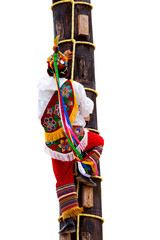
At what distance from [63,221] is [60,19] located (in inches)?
86.3

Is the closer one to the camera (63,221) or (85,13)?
(63,221)

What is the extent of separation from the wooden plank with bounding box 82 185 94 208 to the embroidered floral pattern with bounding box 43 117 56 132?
2.22 ft

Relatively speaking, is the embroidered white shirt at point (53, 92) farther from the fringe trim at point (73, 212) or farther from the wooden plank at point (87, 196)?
the fringe trim at point (73, 212)

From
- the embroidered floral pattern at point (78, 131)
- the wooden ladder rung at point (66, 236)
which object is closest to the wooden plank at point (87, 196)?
the wooden ladder rung at point (66, 236)

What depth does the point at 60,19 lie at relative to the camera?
11.0 metres

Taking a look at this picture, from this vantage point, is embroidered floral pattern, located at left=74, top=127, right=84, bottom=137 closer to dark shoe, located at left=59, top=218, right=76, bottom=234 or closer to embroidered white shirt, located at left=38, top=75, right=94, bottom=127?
embroidered white shirt, located at left=38, top=75, right=94, bottom=127

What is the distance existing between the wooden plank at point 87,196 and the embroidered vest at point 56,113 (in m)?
0.58

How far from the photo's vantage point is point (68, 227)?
10.2 m

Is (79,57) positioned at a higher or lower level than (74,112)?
higher

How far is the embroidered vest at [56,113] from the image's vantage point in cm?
1041

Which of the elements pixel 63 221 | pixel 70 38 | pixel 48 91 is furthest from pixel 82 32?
pixel 63 221

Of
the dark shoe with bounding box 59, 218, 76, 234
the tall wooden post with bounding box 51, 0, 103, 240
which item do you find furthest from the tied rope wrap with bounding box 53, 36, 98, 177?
the dark shoe with bounding box 59, 218, 76, 234

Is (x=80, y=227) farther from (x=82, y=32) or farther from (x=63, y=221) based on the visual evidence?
(x=82, y=32)

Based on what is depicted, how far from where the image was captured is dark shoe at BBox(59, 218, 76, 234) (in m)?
10.2
